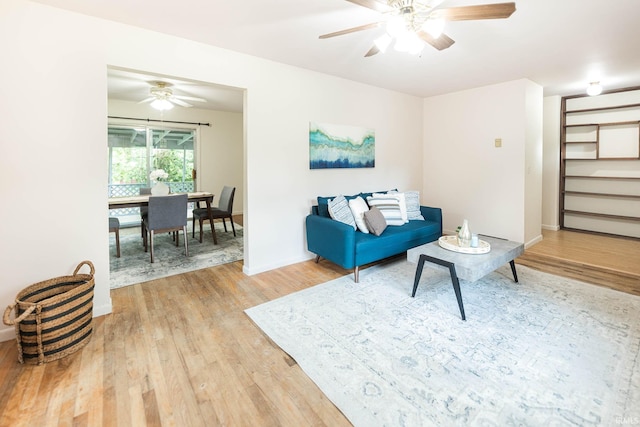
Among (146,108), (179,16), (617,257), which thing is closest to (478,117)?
(617,257)

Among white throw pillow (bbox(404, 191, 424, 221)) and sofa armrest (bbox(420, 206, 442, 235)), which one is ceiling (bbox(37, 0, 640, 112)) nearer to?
white throw pillow (bbox(404, 191, 424, 221))

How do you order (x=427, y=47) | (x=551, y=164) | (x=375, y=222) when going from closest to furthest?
(x=427, y=47) → (x=375, y=222) → (x=551, y=164)

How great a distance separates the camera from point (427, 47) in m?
3.06

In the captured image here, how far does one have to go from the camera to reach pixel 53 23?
2.27m

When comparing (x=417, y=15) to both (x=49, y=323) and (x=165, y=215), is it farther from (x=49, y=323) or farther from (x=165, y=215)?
(x=165, y=215)

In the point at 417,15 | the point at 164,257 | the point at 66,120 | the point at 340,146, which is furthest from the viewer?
the point at 340,146

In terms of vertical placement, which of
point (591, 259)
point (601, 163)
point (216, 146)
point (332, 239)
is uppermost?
point (216, 146)

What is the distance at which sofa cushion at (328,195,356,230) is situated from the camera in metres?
3.50

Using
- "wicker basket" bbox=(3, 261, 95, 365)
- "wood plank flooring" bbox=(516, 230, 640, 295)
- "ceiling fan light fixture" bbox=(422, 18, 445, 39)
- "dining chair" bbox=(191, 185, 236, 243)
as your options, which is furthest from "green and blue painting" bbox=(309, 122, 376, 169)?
"wicker basket" bbox=(3, 261, 95, 365)

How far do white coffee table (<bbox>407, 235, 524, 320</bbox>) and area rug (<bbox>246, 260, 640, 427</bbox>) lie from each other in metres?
0.31

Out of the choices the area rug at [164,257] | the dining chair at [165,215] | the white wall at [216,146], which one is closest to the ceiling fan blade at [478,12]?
the area rug at [164,257]

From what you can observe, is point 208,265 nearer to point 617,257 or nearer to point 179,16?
point 179,16

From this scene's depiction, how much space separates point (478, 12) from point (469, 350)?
7.05 feet

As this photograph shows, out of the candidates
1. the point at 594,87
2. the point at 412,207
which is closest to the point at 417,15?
the point at 412,207
